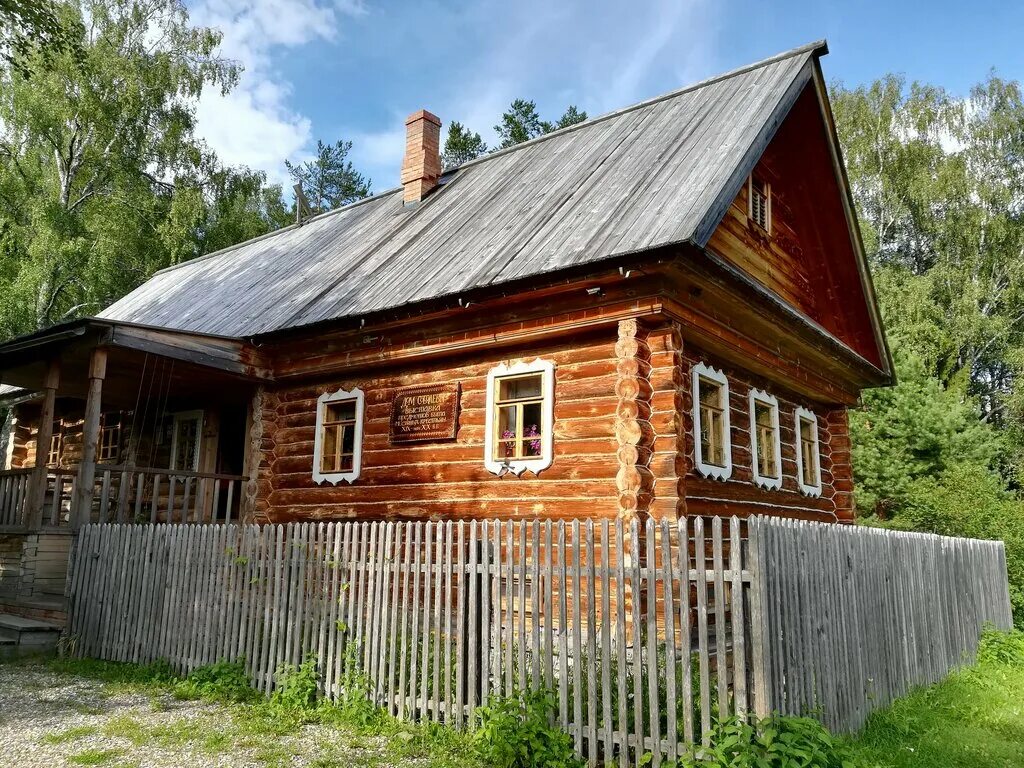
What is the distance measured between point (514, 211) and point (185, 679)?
7.89 metres

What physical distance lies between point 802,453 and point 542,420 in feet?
20.5

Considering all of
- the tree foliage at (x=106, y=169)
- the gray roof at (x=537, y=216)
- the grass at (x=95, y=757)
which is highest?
the tree foliage at (x=106, y=169)

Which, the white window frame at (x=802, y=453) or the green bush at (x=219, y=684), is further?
the white window frame at (x=802, y=453)

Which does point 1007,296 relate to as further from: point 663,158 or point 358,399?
point 358,399

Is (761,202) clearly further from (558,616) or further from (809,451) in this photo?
(558,616)

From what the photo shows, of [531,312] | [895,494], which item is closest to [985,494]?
[895,494]

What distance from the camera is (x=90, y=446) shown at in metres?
10.7

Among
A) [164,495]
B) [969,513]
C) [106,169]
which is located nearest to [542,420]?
[164,495]

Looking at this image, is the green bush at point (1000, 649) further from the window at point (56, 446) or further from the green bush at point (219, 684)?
the window at point (56, 446)

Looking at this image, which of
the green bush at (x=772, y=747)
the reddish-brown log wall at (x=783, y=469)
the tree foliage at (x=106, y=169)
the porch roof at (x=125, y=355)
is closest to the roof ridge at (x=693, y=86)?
the reddish-brown log wall at (x=783, y=469)

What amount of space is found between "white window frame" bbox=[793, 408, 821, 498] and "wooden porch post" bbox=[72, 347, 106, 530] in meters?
10.7

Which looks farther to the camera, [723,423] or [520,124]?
[520,124]

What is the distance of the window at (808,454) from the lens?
541 inches

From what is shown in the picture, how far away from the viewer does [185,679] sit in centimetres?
831
